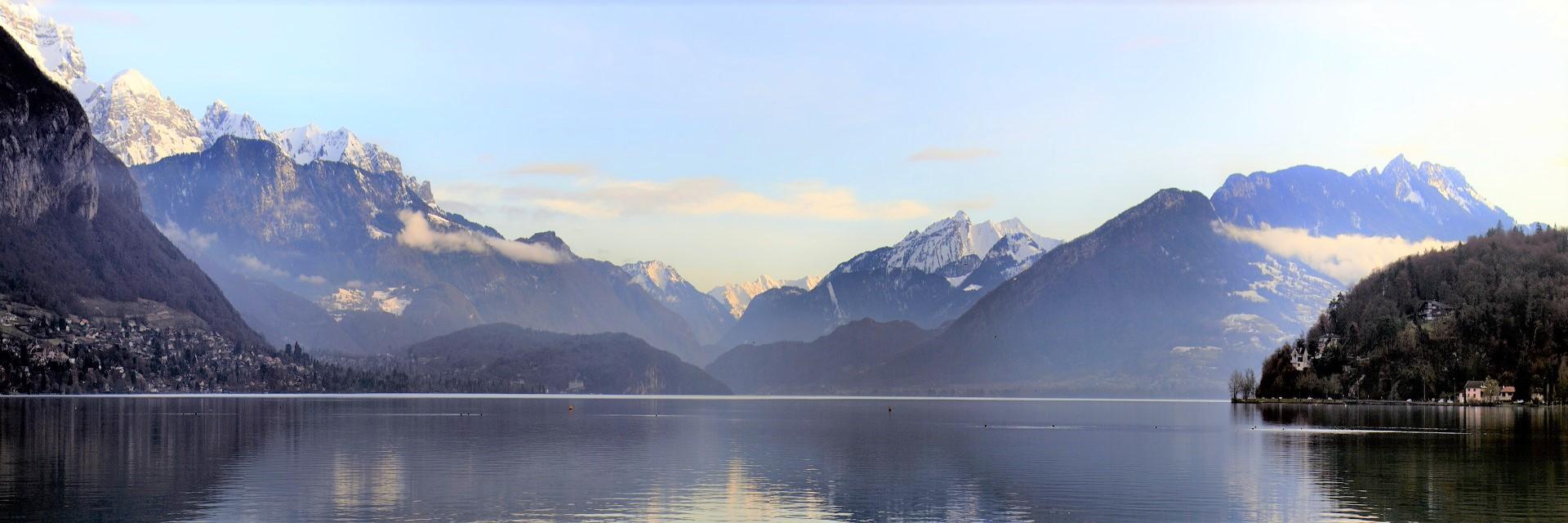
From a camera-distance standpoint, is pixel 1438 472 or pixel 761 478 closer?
pixel 761 478

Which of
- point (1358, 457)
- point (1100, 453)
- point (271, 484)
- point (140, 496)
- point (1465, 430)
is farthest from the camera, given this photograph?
point (1465, 430)

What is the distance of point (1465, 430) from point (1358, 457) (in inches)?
2728

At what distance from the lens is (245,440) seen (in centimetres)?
15950

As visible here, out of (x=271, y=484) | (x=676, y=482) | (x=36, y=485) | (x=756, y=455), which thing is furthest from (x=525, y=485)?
(x=756, y=455)

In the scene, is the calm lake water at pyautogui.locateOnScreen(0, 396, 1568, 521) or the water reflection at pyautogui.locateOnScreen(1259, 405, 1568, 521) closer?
the calm lake water at pyautogui.locateOnScreen(0, 396, 1568, 521)

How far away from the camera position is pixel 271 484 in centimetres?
10238

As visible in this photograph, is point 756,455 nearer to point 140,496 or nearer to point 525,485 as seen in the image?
point 525,485

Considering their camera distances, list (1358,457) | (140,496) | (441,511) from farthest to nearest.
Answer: (1358,457) < (140,496) < (441,511)

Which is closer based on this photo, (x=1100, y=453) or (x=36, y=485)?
(x=36, y=485)

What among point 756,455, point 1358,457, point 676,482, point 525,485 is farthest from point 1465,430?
point 525,485

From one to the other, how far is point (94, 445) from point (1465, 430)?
176715mm

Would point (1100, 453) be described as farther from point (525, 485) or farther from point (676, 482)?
point (525, 485)

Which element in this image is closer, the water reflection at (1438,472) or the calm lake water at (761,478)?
the calm lake water at (761,478)

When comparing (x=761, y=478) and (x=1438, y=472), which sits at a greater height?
(x=761, y=478)
